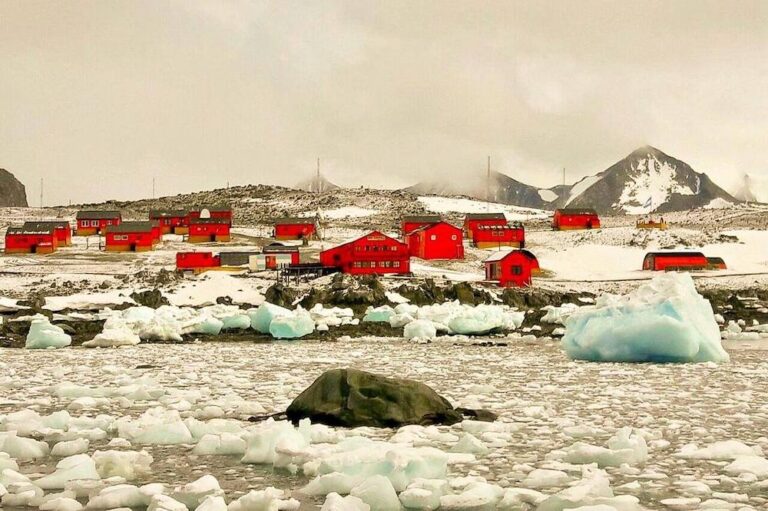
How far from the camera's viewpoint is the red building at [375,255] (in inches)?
2232

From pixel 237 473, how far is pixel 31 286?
138 ft

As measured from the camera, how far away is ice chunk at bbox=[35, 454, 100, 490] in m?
7.54

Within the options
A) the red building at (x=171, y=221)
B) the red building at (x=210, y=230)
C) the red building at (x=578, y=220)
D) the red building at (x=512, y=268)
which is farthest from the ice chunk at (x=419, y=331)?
the red building at (x=171, y=221)

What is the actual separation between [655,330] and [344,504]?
14.0 metres

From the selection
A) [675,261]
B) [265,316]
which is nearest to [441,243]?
[675,261]

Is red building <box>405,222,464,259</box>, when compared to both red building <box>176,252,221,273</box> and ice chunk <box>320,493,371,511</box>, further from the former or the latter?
ice chunk <box>320,493,371,511</box>

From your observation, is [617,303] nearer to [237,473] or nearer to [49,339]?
[237,473]

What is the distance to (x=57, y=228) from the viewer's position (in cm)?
7400

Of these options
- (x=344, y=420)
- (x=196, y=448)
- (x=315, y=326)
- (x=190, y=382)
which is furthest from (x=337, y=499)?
(x=315, y=326)

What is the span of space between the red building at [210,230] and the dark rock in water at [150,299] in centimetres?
4013

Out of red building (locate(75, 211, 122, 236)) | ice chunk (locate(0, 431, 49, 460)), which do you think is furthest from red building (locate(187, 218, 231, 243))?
ice chunk (locate(0, 431, 49, 460))

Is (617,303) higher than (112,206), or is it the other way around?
(112,206)

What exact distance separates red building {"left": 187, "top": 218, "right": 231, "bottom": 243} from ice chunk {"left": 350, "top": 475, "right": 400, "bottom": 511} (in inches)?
2957

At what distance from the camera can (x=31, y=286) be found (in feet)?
147
